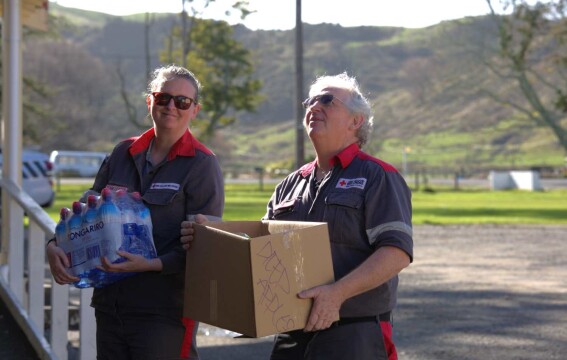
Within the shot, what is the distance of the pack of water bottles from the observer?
4102 millimetres

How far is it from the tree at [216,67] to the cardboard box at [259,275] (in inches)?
1849

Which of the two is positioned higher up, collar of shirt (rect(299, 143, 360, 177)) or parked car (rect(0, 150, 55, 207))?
collar of shirt (rect(299, 143, 360, 177))

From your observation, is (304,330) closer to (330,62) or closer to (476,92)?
(476,92)

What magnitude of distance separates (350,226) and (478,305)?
26.1 feet

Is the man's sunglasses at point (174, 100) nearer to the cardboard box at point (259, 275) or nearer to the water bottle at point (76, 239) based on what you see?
the water bottle at point (76, 239)

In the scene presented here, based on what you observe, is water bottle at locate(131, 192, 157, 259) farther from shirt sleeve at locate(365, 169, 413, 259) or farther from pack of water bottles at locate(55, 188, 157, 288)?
shirt sleeve at locate(365, 169, 413, 259)

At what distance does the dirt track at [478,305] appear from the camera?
8922 mm

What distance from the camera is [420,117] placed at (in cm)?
15438

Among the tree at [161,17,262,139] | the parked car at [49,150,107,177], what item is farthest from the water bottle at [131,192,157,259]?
the parked car at [49,150,107,177]

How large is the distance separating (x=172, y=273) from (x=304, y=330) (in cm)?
68

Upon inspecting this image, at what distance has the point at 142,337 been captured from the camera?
423 cm

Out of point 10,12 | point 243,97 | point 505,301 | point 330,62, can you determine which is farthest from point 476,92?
point 330,62

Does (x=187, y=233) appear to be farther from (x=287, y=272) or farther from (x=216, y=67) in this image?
(x=216, y=67)

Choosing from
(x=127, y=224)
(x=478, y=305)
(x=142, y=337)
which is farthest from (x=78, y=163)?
(x=127, y=224)
